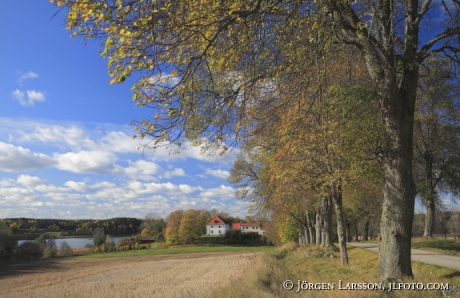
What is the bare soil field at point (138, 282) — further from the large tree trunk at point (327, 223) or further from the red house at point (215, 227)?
→ the red house at point (215, 227)

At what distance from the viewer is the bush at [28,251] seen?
60.5m

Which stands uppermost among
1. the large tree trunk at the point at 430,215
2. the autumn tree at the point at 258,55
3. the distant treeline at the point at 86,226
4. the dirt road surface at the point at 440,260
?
the autumn tree at the point at 258,55

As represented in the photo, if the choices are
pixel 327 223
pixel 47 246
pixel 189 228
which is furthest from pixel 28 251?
pixel 327 223

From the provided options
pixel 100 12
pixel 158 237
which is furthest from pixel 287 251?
pixel 158 237

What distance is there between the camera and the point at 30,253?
2426 inches

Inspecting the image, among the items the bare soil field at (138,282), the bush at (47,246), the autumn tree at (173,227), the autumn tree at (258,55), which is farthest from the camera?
the autumn tree at (173,227)

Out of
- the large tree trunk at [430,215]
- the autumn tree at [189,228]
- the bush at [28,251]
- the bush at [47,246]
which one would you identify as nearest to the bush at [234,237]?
the autumn tree at [189,228]

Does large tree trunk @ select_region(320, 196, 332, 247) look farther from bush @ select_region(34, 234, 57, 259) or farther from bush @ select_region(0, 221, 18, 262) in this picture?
bush @ select_region(34, 234, 57, 259)

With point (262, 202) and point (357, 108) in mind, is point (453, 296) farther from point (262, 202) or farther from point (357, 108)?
point (262, 202)

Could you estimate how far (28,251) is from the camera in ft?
201

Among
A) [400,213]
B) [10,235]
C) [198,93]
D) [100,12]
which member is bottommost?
[10,235]

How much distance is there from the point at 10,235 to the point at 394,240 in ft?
223

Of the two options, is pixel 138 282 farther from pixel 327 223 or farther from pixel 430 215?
pixel 430 215

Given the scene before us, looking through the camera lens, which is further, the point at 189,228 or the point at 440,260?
the point at 189,228
